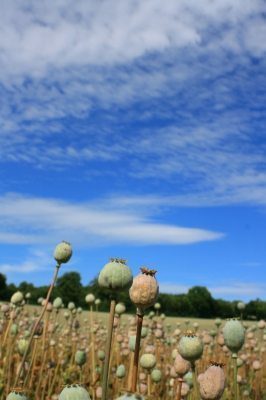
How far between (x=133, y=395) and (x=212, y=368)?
810 millimetres

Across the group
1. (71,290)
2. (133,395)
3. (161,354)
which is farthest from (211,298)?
(133,395)

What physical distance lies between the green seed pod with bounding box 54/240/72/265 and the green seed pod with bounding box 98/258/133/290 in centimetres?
106

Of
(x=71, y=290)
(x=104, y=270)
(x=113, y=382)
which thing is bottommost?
(x=113, y=382)

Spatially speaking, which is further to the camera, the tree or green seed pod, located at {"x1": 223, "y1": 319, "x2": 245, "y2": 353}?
the tree

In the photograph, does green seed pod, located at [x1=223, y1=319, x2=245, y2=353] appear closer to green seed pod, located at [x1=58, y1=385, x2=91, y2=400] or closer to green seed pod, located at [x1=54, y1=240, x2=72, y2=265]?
green seed pod, located at [x1=54, y1=240, x2=72, y2=265]

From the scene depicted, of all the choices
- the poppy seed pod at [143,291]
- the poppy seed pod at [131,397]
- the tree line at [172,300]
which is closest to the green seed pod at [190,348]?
the poppy seed pod at [143,291]

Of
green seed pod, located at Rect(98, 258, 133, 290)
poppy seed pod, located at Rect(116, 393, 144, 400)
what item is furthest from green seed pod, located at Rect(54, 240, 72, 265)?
poppy seed pod, located at Rect(116, 393, 144, 400)

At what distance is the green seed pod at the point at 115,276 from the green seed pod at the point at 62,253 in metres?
1.06

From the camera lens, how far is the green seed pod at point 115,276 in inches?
74.9

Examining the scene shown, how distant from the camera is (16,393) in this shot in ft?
6.37

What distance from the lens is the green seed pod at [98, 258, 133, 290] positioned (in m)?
1.90

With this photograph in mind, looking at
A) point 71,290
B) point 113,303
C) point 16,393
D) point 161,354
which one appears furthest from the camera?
point 71,290

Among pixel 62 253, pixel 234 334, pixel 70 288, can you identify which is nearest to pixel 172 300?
pixel 70 288

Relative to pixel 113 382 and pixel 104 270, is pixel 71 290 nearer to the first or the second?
pixel 113 382
